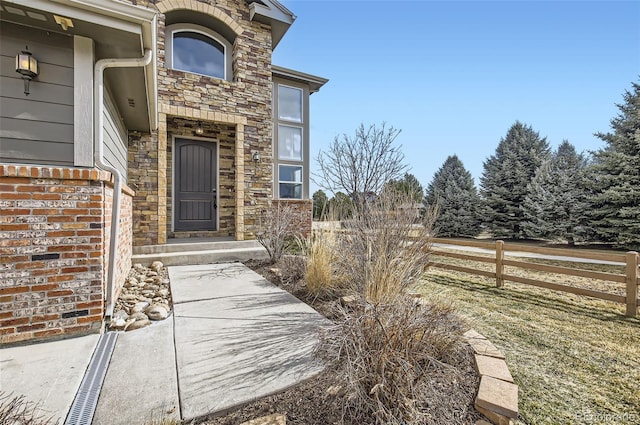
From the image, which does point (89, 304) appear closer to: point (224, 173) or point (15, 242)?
point (15, 242)

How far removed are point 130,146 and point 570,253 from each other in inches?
303

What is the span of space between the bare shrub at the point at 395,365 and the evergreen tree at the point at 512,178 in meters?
12.9

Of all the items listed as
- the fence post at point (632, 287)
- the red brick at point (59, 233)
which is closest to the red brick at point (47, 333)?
the red brick at point (59, 233)

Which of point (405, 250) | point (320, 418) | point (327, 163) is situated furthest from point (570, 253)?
point (327, 163)

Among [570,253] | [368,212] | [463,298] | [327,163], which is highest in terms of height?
[327,163]

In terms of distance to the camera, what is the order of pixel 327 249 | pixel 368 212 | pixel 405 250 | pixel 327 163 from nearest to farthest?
pixel 405 250
pixel 368 212
pixel 327 249
pixel 327 163

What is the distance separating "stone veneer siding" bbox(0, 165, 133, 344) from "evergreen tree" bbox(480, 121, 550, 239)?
46.3 ft

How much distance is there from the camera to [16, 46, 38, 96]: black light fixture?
2.45m

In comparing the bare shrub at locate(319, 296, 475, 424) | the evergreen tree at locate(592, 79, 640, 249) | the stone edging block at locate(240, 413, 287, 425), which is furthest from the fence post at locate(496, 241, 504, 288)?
the evergreen tree at locate(592, 79, 640, 249)

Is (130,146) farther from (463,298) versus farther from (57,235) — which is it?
(463,298)

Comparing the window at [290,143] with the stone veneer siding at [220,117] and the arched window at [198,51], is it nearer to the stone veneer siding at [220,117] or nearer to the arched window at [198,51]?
the stone veneer siding at [220,117]

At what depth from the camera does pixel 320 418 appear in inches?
58.7

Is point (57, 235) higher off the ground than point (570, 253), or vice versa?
point (57, 235)

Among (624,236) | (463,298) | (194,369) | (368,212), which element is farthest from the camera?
(624,236)
